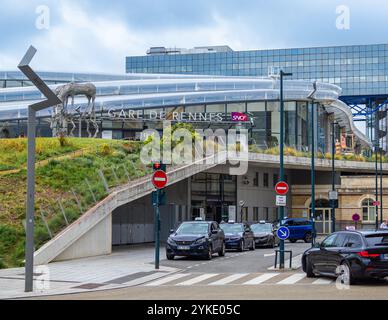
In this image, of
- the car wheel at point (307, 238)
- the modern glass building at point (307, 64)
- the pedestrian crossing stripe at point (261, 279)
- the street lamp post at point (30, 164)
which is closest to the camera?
the street lamp post at point (30, 164)

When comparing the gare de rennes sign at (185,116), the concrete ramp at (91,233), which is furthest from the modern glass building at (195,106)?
the concrete ramp at (91,233)

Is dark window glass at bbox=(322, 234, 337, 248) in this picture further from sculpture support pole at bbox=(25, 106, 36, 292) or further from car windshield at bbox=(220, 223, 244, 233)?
car windshield at bbox=(220, 223, 244, 233)

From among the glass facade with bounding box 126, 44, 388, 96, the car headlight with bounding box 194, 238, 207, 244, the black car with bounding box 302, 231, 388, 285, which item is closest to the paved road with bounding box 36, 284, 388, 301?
the black car with bounding box 302, 231, 388, 285

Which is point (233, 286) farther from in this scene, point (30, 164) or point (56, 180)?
point (56, 180)

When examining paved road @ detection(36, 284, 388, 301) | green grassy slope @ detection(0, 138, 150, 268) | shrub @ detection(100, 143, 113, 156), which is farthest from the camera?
shrub @ detection(100, 143, 113, 156)

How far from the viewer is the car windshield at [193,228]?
2952 cm

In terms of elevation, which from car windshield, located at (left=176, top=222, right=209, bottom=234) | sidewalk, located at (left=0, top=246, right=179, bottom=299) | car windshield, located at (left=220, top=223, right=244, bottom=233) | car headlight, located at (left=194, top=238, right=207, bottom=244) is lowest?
sidewalk, located at (left=0, top=246, right=179, bottom=299)

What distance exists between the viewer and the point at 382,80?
127 metres

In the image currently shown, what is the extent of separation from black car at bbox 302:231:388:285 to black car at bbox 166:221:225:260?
8.23 m

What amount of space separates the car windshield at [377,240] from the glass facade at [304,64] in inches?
4400

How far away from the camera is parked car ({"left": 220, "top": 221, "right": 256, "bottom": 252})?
3425 cm

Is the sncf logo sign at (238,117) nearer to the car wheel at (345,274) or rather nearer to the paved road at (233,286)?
the paved road at (233,286)

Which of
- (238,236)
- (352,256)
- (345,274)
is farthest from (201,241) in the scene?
(352,256)
